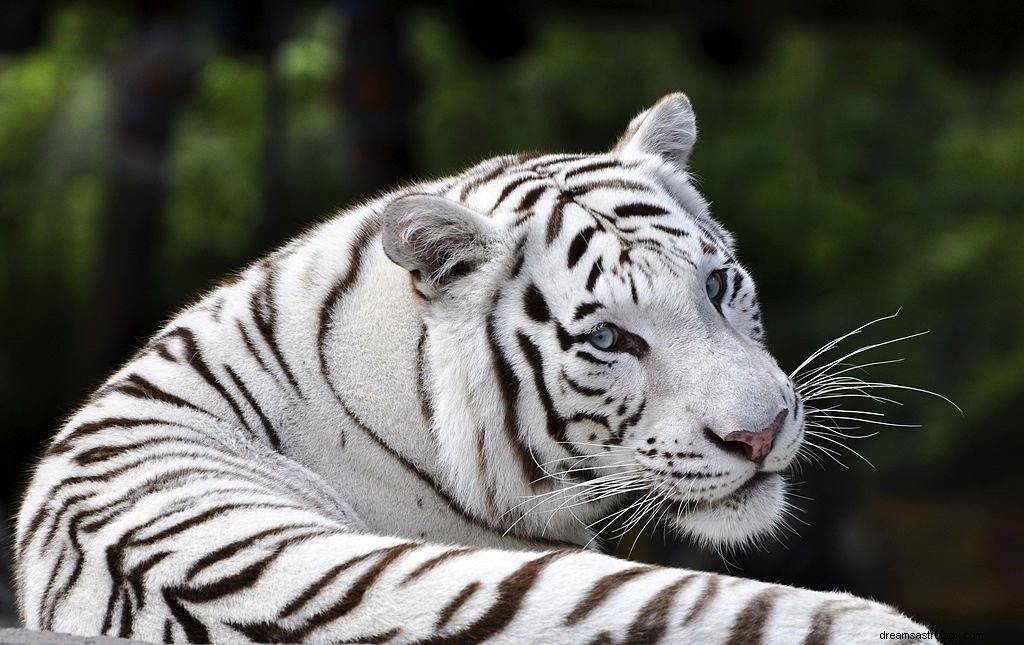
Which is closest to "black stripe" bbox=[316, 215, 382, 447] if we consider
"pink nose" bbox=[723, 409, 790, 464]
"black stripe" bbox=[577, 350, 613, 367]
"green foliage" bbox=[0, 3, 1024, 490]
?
"black stripe" bbox=[577, 350, 613, 367]

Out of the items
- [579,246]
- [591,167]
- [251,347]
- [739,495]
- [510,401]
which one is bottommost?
[739,495]

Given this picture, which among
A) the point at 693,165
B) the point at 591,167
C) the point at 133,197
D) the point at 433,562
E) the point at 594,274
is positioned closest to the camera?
the point at 433,562

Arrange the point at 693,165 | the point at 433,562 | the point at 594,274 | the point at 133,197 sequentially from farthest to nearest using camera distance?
1. the point at 693,165
2. the point at 133,197
3. the point at 594,274
4. the point at 433,562

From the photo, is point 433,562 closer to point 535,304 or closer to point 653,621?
point 653,621

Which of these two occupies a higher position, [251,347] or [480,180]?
[480,180]

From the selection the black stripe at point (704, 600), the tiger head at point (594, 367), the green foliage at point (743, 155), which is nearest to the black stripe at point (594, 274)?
the tiger head at point (594, 367)

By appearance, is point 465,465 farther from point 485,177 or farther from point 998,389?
point 998,389

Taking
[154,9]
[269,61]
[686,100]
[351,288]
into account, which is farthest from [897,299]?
[351,288]

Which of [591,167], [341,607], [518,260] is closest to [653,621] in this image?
[341,607]

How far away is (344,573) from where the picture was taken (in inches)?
49.4

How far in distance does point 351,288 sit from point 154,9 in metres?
4.56

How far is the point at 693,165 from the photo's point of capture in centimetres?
645

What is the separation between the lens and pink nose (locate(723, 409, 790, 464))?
5.07 feet

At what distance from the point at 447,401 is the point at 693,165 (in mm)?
5007
